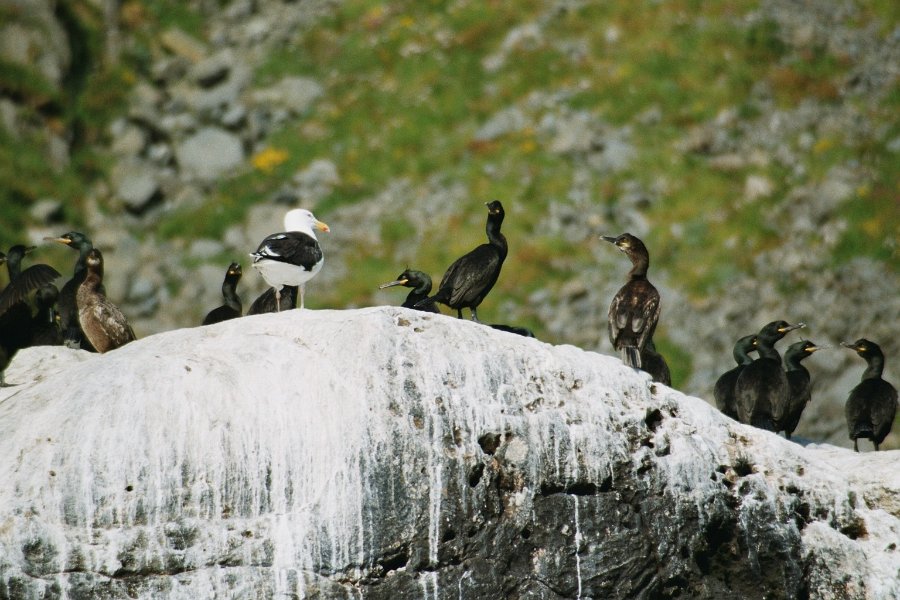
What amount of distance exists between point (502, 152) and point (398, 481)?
16722 millimetres

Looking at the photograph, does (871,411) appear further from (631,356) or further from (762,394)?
(631,356)

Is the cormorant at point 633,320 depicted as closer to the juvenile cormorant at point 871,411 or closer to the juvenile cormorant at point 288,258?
the juvenile cormorant at point 288,258

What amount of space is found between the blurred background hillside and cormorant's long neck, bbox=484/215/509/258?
29.1 feet

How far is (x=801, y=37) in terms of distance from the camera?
1087 inches

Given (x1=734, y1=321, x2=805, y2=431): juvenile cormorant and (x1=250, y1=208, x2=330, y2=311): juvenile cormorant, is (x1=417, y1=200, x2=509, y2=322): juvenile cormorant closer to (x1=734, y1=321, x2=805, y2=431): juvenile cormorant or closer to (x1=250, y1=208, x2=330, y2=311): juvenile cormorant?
(x1=250, y1=208, x2=330, y2=311): juvenile cormorant

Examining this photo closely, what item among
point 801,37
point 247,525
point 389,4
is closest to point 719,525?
point 247,525

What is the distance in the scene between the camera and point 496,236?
554 inches

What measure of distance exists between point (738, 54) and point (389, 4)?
25.5ft

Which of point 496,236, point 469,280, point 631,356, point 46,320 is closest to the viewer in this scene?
point 631,356

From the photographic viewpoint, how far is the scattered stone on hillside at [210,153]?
27.7 m

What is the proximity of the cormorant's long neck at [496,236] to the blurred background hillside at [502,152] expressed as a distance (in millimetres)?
8861

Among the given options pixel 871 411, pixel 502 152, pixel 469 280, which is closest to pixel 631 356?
pixel 469 280

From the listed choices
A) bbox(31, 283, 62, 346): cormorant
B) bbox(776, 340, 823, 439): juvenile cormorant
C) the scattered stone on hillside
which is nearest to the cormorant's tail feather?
bbox(776, 340, 823, 439): juvenile cormorant

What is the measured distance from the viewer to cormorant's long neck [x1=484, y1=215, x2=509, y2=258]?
13.8 meters
